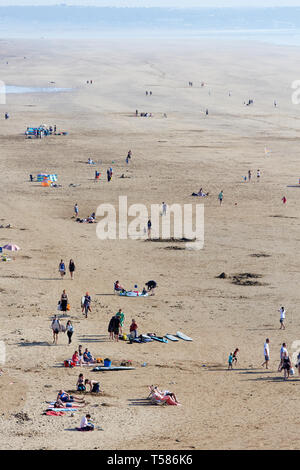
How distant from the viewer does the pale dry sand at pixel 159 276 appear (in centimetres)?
2127

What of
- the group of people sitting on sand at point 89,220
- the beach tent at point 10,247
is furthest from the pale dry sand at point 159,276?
the group of people sitting on sand at point 89,220

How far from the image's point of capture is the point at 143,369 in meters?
25.3

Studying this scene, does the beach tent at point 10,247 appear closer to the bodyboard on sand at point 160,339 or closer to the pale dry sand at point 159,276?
the pale dry sand at point 159,276

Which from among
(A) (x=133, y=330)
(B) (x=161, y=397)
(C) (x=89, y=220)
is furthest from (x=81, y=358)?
(C) (x=89, y=220)

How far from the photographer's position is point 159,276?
36.2m

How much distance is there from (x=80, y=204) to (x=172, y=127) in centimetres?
3179

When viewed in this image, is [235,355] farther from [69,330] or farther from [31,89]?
[31,89]

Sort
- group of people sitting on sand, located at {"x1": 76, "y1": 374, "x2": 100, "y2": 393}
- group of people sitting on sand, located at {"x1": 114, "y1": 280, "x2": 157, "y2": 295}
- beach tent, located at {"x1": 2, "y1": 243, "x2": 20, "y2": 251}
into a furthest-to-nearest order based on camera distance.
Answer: beach tent, located at {"x1": 2, "y1": 243, "x2": 20, "y2": 251} → group of people sitting on sand, located at {"x1": 114, "y1": 280, "x2": 157, "y2": 295} → group of people sitting on sand, located at {"x1": 76, "y1": 374, "x2": 100, "y2": 393}

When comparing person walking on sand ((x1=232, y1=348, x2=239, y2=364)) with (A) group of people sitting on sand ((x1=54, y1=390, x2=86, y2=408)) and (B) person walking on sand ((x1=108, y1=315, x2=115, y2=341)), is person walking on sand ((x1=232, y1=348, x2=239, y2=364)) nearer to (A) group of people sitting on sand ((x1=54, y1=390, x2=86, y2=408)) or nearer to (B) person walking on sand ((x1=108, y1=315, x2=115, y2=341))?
(B) person walking on sand ((x1=108, y1=315, x2=115, y2=341))

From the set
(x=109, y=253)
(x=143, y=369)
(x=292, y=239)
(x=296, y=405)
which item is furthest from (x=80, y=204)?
(x=296, y=405)

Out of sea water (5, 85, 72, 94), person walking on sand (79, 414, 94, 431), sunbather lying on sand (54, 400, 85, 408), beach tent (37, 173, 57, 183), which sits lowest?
person walking on sand (79, 414, 94, 431)

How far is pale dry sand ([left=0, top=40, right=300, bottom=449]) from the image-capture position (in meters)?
21.3

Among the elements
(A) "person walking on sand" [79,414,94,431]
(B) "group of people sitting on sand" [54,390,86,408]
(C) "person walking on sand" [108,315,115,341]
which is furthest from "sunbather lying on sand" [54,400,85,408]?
(C) "person walking on sand" [108,315,115,341]

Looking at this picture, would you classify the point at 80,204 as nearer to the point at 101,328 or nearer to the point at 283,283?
the point at 283,283
